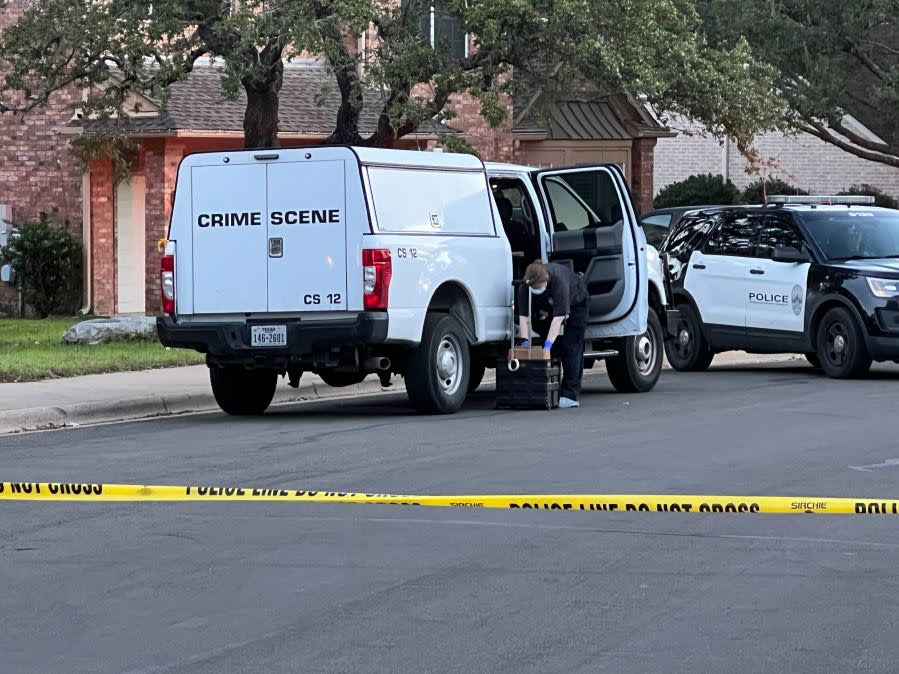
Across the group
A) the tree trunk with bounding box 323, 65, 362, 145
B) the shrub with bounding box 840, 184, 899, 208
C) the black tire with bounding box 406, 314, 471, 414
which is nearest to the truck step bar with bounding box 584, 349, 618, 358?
the black tire with bounding box 406, 314, 471, 414

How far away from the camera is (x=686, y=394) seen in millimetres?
17578

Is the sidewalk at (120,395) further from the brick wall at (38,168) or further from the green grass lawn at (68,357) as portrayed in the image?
the brick wall at (38,168)

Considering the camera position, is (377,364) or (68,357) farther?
(68,357)

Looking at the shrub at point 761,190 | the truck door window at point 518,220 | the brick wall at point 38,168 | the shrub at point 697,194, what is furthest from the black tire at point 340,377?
the shrub at point 761,190

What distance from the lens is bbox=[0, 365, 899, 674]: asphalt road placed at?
6586mm

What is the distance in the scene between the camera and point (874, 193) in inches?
1756

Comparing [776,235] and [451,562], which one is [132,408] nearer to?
[776,235]

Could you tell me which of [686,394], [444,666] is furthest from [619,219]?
A: [444,666]

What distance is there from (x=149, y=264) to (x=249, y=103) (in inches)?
251

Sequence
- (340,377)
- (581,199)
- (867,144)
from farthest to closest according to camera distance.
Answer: (867,144)
(581,199)
(340,377)

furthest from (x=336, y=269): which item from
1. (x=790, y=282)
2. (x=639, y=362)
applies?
(x=790, y=282)

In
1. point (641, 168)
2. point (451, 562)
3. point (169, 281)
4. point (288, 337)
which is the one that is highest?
point (641, 168)

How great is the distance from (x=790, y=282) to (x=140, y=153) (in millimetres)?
13663

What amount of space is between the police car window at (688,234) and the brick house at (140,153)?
724cm
